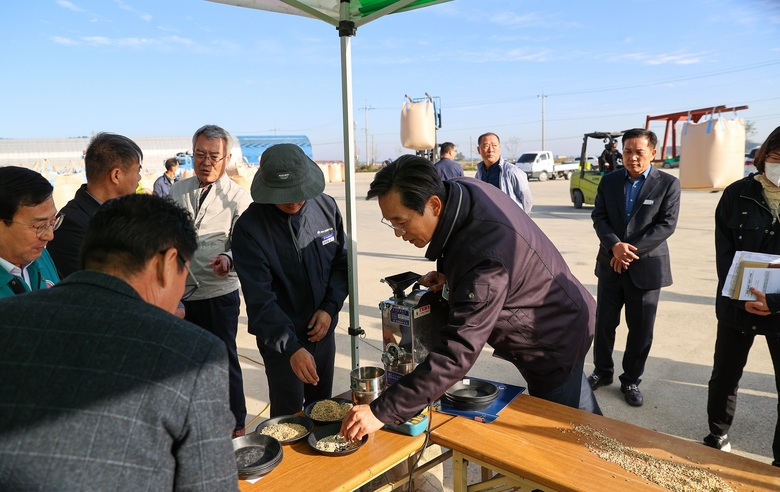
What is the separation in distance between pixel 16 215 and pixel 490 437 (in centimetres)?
181

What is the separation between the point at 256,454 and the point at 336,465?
28cm

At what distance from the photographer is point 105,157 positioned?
98.0 inches

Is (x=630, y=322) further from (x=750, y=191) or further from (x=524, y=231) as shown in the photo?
(x=524, y=231)

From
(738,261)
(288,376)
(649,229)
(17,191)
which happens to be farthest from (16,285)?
(649,229)

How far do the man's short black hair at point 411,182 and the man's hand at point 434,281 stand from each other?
47 centimetres

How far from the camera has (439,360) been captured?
1.69 m

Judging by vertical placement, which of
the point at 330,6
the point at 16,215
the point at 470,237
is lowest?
the point at 470,237

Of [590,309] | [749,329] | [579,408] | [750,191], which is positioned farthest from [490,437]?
[750,191]

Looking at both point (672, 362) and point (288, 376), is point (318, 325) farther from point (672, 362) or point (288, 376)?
point (672, 362)

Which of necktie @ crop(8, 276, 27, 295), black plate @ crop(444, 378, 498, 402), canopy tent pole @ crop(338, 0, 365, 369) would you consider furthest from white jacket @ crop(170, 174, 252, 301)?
black plate @ crop(444, 378, 498, 402)

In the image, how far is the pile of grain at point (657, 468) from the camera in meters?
1.51

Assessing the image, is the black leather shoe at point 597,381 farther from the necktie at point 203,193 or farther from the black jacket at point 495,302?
the necktie at point 203,193

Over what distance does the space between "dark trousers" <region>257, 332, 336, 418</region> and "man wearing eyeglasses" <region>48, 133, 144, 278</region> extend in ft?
3.31

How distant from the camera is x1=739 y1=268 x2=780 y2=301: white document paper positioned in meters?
2.40
